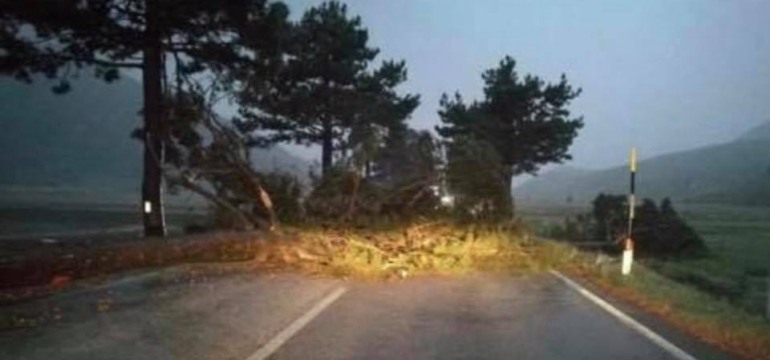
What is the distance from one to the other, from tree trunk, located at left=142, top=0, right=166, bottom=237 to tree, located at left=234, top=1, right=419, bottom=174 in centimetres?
1456

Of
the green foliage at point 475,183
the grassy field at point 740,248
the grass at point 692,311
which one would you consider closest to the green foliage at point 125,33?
the green foliage at point 475,183

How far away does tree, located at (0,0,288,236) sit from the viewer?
95.8 ft

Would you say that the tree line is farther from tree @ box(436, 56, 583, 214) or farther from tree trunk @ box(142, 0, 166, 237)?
tree @ box(436, 56, 583, 214)

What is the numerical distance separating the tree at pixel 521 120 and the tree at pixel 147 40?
105 ft

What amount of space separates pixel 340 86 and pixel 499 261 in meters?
29.7

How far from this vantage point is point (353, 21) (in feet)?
Result: 176

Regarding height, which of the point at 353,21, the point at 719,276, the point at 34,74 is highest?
the point at 353,21

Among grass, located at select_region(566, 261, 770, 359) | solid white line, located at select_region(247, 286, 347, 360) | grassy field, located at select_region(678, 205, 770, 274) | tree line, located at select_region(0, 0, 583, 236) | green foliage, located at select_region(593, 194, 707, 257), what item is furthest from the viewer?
green foliage, located at select_region(593, 194, 707, 257)

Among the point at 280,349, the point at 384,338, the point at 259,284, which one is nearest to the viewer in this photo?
the point at 280,349

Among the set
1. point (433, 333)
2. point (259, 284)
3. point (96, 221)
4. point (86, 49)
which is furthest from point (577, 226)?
point (433, 333)

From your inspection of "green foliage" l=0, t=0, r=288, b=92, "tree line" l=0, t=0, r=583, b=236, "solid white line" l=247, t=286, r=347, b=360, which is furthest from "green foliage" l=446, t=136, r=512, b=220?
"solid white line" l=247, t=286, r=347, b=360

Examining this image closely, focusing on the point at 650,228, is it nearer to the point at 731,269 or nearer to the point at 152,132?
the point at 731,269

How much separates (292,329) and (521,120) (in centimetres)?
5401

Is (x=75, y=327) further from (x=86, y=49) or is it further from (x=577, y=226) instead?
(x=577, y=226)
